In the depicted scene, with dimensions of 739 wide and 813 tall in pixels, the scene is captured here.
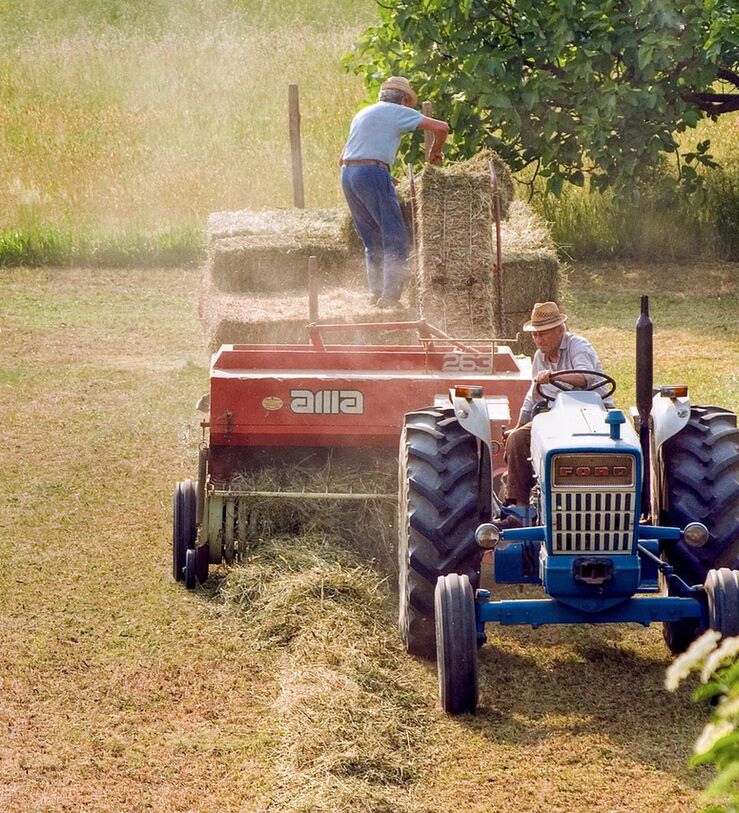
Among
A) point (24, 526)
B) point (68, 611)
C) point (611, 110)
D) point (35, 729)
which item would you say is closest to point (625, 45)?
point (611, 110)

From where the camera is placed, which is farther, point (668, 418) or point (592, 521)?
point (668, 418)

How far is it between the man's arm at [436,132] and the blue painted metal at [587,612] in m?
5.96

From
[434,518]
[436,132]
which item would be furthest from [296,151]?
[434,518]

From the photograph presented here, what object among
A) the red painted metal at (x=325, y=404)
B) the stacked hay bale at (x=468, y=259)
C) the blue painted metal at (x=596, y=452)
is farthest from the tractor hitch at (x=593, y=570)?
the stacked hay bale at (x=468, y=259)

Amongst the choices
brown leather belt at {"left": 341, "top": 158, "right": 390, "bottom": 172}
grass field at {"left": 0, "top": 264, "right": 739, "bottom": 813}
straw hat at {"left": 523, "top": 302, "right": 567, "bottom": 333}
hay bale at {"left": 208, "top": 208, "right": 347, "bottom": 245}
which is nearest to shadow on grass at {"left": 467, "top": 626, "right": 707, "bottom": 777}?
grass field at {"left": 0, "top": 264, "right": 739, "bottom": 813}

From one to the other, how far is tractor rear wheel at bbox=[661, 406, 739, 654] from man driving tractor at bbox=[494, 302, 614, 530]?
0.36 m

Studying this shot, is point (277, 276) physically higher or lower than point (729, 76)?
lower

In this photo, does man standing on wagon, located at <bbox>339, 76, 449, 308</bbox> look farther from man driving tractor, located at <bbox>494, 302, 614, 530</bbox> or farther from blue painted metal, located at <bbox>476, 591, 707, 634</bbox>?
blue painted metal, located at <bbox>476, 591, 707, 634</bbox>

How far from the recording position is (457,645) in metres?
4.88

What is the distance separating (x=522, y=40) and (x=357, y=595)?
9789 millimetres

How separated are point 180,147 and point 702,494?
1666cm

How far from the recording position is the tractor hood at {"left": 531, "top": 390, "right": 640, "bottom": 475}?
4.97m

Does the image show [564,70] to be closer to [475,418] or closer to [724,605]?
[475,418]

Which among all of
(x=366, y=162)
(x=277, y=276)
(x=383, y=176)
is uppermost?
(x=366, y=162)
